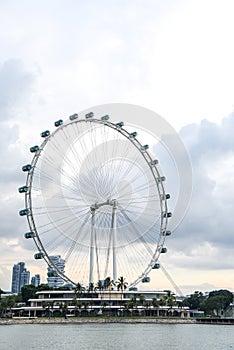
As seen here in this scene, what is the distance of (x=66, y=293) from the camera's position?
120 metres

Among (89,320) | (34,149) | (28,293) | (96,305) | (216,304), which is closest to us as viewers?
(34,149)

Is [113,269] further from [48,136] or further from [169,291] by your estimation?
[169,291]

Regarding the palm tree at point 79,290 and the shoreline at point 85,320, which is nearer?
the shoreline at point 85,320

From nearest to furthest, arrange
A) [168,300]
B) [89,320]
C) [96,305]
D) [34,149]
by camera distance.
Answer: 1. [34,149]
2. [89,320]
3. [168,300]
4. [96,305]

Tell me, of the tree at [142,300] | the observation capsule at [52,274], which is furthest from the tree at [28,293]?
the observation capsule at [52,274]

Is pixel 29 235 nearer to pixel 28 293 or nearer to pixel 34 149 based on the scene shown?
pixel 34 149

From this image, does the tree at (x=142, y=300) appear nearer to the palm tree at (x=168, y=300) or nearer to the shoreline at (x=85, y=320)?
the palm tree at (x=168, y=300)

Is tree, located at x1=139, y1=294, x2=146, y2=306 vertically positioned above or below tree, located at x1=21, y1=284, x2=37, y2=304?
below

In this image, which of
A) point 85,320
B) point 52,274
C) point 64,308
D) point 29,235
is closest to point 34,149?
point 29,235

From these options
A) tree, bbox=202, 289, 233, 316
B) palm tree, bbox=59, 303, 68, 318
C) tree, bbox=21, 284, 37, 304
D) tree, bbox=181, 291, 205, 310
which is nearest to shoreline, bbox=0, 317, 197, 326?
palm tree, bbox=59, 303, 68, 318

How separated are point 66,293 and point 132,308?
16227 mm

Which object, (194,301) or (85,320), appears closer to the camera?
(85,320)

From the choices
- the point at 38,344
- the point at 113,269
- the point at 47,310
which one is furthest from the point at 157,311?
the point at 38,344

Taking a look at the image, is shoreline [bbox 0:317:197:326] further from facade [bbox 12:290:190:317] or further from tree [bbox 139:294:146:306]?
tree [bbox 139:294:146:306]
